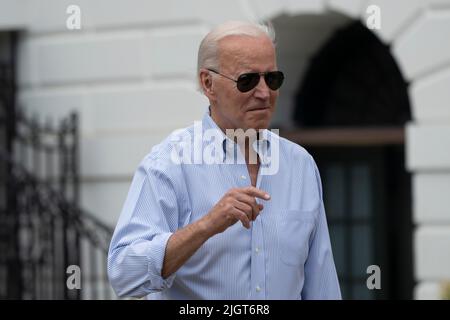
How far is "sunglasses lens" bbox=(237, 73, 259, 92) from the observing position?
3.68 metres

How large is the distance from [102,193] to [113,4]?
5.02 ft

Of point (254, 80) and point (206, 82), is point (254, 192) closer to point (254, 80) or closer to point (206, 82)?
point (254, 80)

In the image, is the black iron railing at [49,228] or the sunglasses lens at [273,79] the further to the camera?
the black iron railing at [49,228]

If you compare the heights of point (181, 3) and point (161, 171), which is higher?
point (181, 3)

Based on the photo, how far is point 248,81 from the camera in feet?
12.1

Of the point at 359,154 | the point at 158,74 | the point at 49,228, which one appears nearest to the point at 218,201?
the point at 158,74

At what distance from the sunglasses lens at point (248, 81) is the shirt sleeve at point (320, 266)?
44 centimetres

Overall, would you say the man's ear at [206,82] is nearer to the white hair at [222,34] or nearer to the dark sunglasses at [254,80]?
the white hair at [222,34]

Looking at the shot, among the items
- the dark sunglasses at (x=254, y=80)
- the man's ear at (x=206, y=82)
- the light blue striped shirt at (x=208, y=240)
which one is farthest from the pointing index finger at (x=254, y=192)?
the man's ear at (x=206, y=82)

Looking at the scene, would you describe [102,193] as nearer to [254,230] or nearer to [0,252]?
[0,252]

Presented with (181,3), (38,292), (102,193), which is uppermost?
(181,3)

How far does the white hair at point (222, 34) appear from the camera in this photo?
373 cm
